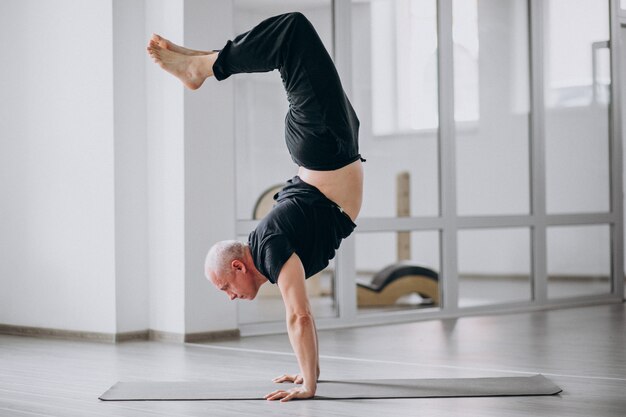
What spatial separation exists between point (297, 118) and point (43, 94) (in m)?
2.76

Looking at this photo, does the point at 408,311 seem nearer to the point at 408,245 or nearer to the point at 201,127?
the point at 408,245

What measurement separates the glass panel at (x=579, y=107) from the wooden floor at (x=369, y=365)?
1.29 m

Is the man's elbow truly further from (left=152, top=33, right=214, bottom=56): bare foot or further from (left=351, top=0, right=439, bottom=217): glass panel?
(left=351, top=0, right=439, bottom=217): glass panel

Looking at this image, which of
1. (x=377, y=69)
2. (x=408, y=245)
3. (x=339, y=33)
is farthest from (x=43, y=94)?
(x=408, y=245)

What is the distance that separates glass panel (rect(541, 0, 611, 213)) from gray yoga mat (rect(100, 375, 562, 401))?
11.7ft

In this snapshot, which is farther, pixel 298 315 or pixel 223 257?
pixel 223 257

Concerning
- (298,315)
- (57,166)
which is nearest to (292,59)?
(298,315)

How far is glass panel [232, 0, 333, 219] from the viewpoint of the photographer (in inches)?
227

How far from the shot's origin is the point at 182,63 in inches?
139

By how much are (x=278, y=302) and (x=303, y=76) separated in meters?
2.87

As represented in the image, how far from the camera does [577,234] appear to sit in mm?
7254

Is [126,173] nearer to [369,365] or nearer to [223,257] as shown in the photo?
[369,365]

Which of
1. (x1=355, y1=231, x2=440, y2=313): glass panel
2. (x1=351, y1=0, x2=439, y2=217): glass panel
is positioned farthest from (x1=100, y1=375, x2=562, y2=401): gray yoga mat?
(x1=351, y1=0, x2=439, y2=217): glass panel

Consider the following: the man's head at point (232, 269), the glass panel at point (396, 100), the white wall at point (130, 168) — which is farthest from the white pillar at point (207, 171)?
the man's head at point (232, 269)
